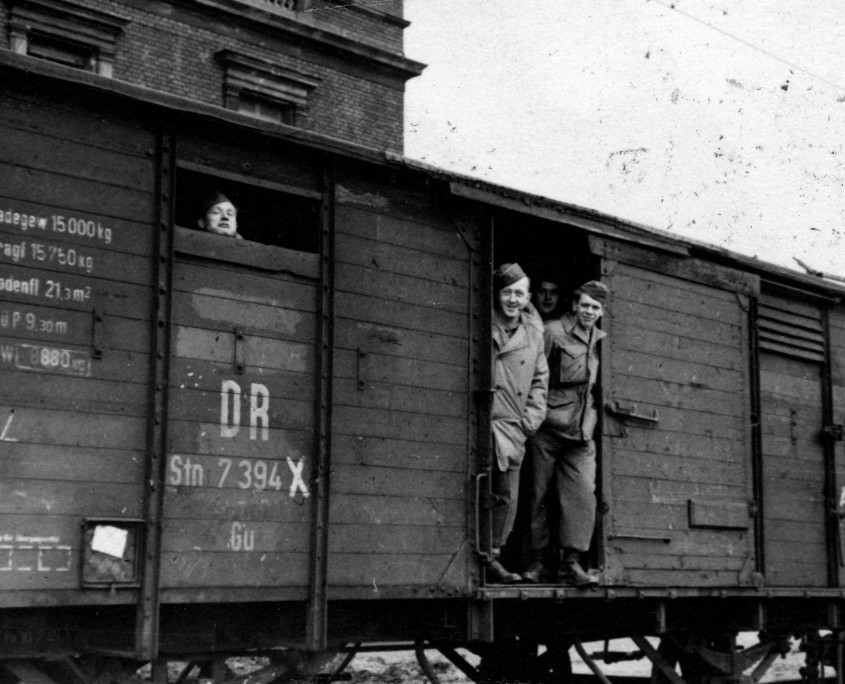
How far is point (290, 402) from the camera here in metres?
6.37

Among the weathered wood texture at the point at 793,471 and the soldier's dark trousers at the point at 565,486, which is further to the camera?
the weathered wood texture at the point at 793,471

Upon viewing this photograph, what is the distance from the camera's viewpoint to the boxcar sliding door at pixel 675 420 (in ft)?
26.7

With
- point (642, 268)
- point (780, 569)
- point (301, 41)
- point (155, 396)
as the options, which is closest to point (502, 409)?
point (642, 268)

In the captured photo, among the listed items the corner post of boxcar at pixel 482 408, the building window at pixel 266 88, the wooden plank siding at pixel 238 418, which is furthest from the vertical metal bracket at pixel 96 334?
the building window at pixel 266 88

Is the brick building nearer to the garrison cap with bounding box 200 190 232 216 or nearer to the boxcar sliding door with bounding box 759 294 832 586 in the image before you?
the boxcar sliding door with bounding box 759 294 832 586

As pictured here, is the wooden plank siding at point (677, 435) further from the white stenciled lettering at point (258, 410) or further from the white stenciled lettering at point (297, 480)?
the white stenciled lettering at point (258, 410)

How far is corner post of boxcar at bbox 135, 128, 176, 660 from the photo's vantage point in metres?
5.68

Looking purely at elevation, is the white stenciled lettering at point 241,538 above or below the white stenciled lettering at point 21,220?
below

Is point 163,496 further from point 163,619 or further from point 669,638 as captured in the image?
point 669,638

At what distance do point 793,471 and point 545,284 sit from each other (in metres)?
2.79

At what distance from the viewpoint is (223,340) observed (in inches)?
242

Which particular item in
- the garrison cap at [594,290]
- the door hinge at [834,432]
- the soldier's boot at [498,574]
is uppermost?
the garrison cap at [594,290]

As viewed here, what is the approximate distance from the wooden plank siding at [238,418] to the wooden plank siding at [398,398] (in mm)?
247

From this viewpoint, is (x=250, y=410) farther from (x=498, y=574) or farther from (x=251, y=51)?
(x=251, y=51)
